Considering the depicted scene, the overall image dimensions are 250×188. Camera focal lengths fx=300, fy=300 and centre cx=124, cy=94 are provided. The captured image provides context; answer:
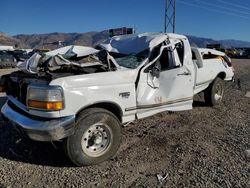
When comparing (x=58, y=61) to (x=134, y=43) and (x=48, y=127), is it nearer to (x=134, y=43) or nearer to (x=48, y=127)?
(x=48, y=127)

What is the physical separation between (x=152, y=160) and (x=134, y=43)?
8.48 feet

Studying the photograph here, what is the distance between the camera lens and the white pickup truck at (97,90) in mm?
4117

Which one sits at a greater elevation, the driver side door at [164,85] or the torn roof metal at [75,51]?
the torn roof metal at [75,51]

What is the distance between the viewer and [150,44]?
5707mm

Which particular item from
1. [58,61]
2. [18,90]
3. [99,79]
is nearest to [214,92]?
[99,79]

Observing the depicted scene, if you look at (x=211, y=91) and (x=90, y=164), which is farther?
(x=211, y=91)


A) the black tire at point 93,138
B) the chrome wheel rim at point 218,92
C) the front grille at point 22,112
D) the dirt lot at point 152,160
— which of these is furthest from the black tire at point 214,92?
the front grille at point 22,112

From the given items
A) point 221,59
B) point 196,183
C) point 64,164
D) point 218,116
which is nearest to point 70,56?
point 64,164

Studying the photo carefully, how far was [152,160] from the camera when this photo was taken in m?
4.58

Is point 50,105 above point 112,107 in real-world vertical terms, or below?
above

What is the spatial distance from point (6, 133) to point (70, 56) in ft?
6.38

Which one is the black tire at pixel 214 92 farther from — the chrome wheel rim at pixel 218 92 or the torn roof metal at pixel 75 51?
the torn roof metal at pixel 75 51

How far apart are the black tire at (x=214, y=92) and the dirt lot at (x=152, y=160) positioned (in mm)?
1358

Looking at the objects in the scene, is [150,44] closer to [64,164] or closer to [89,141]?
[89,141]
